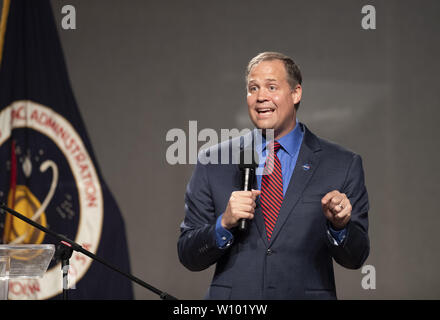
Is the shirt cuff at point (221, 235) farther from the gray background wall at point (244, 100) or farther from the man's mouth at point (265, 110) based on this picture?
the gray background wall at point (244, 100)

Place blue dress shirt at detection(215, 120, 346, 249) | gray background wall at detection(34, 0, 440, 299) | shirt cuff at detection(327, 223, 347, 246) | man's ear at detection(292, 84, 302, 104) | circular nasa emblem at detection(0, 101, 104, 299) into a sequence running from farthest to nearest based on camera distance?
gray background wall at detection(34, 0, 440, 299) → circular nasa emblem at detection(0, 101, 104, 299) → man's ear at detection(292, 84, 302, 104) → blue dress shirt at detection(215, 120, 346, 249) → shirt cuff at detection(327, 223, 347, 246)

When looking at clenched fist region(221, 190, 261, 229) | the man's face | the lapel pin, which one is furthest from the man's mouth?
clenched fist region(221, 190, 261, 229)

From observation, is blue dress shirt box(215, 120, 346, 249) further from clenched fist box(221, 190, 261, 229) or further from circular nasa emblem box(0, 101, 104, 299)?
circular nasa emblem box(0, 101, 104, 299)

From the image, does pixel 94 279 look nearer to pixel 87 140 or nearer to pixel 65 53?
pixel 87 140

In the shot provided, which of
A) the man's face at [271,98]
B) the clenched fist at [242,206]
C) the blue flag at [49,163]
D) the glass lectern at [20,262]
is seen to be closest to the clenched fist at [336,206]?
the clenched fist at [242,206]

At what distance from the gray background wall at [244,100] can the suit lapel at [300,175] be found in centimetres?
221

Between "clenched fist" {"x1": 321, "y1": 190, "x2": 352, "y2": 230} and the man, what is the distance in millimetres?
11

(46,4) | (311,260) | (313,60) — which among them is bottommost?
(311,260)

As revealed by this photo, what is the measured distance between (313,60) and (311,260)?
271cm

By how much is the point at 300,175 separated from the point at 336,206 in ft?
1.07

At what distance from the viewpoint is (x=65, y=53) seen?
4.57m

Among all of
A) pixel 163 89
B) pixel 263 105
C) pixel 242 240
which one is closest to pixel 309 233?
pixel 242 240

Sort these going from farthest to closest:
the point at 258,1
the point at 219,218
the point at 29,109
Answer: the point at 258,1 < the point at 29,109 < the point at 219,218

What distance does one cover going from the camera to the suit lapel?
2.01 meters
